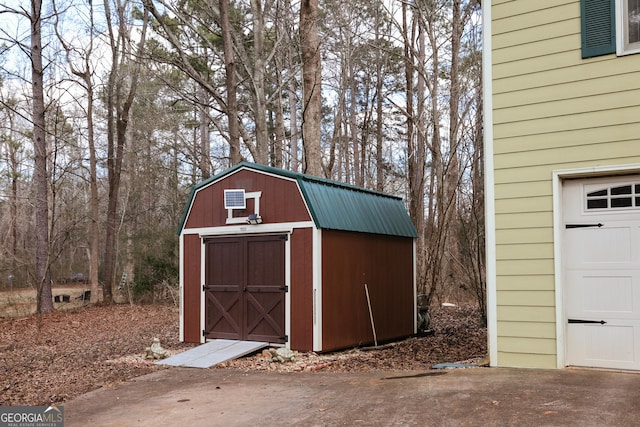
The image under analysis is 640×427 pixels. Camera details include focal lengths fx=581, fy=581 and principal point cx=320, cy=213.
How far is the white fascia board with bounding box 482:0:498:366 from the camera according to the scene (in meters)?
5.87

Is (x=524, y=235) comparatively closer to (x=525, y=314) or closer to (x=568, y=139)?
(x=525, y=314)

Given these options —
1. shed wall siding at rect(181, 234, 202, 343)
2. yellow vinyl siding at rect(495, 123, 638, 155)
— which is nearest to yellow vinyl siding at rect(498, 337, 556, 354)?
yellow vinyl siding at rect(495, 123, 638, 155)

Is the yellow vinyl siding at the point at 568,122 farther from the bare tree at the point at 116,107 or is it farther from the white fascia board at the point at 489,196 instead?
the bare tree at the point at 116,107

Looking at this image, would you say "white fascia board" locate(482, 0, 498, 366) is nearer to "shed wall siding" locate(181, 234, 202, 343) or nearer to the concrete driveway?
the concrete driveway

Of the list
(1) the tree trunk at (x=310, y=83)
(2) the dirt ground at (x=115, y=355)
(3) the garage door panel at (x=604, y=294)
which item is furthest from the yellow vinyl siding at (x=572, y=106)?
(1) the tree trunk at (x=310, y=83)

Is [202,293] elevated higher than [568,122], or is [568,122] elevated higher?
[568,122]

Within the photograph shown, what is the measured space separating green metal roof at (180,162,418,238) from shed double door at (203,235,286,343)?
0.75m

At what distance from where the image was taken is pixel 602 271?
5.59 meters

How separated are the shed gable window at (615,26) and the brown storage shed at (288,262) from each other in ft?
13.9

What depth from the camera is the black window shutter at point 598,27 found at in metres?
5.46

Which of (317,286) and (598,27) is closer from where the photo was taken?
(598,27)

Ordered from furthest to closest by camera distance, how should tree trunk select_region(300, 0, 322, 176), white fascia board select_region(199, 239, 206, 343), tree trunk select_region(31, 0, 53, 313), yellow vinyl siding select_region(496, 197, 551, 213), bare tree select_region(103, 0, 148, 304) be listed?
bare tree select_region(103, 0, 148, 304) → tree trunk select_region(31, 0, 53, 313) → tree trunk select_region(300, 0, 322, 176) → white fascia board select_region(199, 239, 206, 343) → yellow vinyl siding select_region(496, 197, 551, 213)

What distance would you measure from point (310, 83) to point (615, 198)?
8018mm

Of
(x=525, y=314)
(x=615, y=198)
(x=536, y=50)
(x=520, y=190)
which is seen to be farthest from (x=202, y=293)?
(x=615, y=198)
